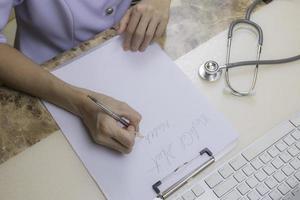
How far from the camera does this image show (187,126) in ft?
2.44

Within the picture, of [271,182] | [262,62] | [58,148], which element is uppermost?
[262,62]

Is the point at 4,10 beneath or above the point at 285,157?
beneath

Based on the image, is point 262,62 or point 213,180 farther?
point 262,62

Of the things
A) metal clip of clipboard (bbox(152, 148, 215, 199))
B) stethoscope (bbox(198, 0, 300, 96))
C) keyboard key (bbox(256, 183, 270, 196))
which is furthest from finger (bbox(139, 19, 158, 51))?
keyboard key (bbox(256, 183, 270, 196))

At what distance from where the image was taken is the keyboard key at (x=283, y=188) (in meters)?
0.70

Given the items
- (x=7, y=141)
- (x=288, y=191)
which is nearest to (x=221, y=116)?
(x=288, y=191)

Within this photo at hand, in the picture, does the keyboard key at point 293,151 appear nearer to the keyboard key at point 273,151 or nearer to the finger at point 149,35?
the keyboard key at point 273,151

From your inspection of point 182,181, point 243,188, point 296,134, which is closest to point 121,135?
point 182,181

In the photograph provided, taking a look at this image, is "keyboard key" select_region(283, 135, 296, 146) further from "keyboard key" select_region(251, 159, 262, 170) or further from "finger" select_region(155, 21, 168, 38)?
"finger" select_region(155, 21, 168, 38)

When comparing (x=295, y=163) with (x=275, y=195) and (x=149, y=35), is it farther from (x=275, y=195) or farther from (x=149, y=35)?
(x=149, y=35)

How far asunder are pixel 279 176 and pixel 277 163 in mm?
25

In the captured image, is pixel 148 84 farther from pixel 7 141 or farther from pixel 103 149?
pixel 7 141

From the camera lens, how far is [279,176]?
0.71 meters

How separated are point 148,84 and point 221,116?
16 cm
